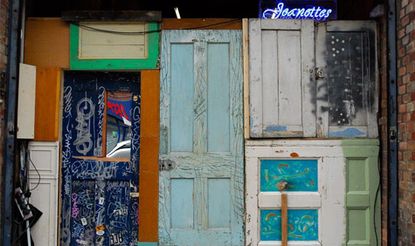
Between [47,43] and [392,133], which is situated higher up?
[47,43]

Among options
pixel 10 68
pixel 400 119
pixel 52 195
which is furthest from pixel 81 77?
pixel 400 119

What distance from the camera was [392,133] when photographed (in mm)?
4266

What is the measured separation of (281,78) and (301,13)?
0.84m

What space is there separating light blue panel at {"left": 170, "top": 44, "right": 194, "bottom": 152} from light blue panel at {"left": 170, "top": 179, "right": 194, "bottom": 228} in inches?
17.8

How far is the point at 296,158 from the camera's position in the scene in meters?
4.69

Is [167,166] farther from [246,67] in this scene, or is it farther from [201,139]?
[246,67]

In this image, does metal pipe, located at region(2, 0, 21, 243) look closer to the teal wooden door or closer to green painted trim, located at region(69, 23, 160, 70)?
green painted trim, located at region(69, 23, 160, 70)

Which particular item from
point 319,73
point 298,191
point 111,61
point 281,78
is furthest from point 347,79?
point 111,61

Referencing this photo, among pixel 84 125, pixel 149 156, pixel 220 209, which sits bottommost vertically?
pixel 220 209

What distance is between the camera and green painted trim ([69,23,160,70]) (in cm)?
479

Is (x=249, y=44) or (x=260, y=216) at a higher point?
(x=249, y=44)

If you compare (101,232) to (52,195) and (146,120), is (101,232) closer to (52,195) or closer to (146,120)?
(52,195)

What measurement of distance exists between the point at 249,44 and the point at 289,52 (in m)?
0.44

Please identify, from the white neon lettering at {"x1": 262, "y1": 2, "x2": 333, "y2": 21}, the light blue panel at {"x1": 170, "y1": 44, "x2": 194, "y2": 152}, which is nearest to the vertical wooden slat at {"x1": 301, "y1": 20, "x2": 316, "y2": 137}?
the white neon lettering at {"x1": 262, "y1": 2, "x2": 333, "y2": 21}
